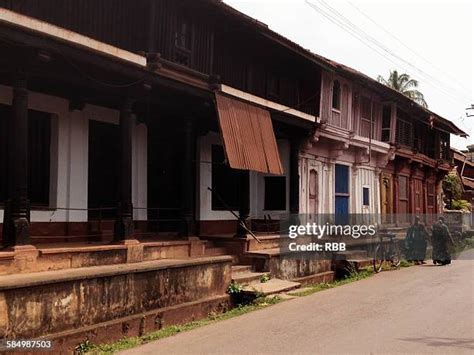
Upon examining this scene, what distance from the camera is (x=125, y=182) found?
35.3 ft

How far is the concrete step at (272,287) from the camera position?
456 inches

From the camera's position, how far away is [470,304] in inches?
440

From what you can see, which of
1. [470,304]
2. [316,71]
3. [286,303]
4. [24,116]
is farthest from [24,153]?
[316,71]

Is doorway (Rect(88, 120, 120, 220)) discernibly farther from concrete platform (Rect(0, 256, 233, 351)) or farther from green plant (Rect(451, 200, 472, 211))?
green plant (Rect(451, 200, 472, 211))

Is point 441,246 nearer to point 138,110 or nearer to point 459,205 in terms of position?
point 138,110

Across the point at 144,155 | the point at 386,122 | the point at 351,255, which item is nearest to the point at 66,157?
the point at 144,155

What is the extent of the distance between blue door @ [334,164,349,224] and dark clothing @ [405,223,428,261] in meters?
2.38

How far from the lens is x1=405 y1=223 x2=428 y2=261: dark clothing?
66.4 ft

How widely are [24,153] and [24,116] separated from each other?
22.7 inches

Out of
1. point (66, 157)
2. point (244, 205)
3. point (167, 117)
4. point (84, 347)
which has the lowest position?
point (84, 347)

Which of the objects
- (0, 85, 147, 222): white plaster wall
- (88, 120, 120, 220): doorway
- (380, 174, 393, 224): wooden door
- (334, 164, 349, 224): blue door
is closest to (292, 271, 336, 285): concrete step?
(334, 164, 349, 224): blue door

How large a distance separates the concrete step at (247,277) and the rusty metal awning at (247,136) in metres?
2.37

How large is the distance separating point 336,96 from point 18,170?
1334 centimetres

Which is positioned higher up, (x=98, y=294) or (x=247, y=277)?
(x=98, y=294)
